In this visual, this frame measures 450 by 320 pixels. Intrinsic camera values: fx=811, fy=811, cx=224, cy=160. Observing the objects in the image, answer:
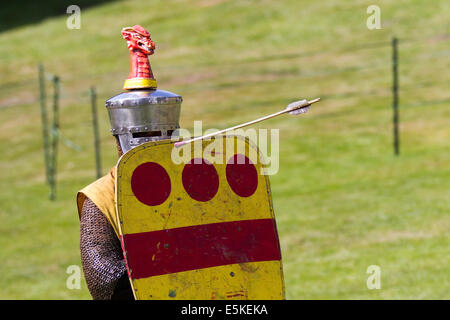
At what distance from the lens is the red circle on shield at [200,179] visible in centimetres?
347

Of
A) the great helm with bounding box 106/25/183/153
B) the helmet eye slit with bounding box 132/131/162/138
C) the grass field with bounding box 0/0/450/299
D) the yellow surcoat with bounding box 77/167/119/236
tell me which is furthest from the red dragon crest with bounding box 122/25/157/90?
the grass field with bounding box 0/0/450/299

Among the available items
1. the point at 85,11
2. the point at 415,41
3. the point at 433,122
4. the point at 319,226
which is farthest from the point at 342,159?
the point at 85,11

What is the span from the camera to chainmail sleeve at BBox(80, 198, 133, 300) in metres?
3.61

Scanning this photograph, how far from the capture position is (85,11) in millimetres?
27641

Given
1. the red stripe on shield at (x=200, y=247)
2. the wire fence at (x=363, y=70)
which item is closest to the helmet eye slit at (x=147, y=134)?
the red stripe on shield at (x=200, y=247)

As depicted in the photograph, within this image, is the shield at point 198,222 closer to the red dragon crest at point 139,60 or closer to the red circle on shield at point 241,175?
the red circle on shield at point 241,175

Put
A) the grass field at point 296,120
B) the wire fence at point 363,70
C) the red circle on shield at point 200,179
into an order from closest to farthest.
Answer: the red circle on shield at point 200,179 → the grass field at point 296,120 → the wire fence at point 363,70

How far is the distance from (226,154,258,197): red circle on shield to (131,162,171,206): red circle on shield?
11.6 inches

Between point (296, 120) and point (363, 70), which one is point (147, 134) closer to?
point (296, 120)

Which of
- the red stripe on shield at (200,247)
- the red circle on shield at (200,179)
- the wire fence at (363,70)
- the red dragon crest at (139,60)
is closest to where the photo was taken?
the red stripe on shield at (200,247)

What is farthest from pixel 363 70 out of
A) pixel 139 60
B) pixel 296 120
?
pixel 139 60

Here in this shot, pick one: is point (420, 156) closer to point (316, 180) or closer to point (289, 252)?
point (316, 180)

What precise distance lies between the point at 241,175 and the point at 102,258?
0.73 metres

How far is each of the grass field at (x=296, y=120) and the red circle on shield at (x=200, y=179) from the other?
12.0 ft
